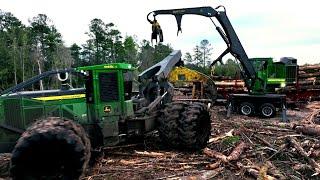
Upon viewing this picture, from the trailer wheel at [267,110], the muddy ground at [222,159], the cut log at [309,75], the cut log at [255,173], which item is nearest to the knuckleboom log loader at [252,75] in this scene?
the trailer wheel at [267,110]

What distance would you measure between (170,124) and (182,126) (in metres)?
0.30

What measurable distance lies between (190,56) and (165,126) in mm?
96128

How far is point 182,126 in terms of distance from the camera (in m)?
10.5

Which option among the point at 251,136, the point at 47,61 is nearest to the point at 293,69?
the point at 251,136

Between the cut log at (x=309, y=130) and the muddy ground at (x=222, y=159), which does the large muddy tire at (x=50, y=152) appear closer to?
the muddy ground at (x=222, y=159)

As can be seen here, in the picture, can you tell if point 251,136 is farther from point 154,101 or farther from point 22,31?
point 22,31

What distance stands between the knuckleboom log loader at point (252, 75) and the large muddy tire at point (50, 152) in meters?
11.6

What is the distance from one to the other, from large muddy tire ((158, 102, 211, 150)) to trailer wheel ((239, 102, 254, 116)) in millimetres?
10350

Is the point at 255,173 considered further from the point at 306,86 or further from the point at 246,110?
the point at 306,86

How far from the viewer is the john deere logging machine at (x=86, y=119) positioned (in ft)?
24.2

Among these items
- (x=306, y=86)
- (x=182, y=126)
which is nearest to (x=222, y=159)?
(x=182, y=126)

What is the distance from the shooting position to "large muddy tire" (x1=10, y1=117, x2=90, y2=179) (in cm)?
721

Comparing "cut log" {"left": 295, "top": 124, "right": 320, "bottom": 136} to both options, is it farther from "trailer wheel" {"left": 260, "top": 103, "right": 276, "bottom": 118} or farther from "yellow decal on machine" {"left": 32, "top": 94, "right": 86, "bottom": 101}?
"yellow decal on machine" {"left": 32, "top": 94, "right": 86, "bottom": 101}

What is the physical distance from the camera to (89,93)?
955 cm
